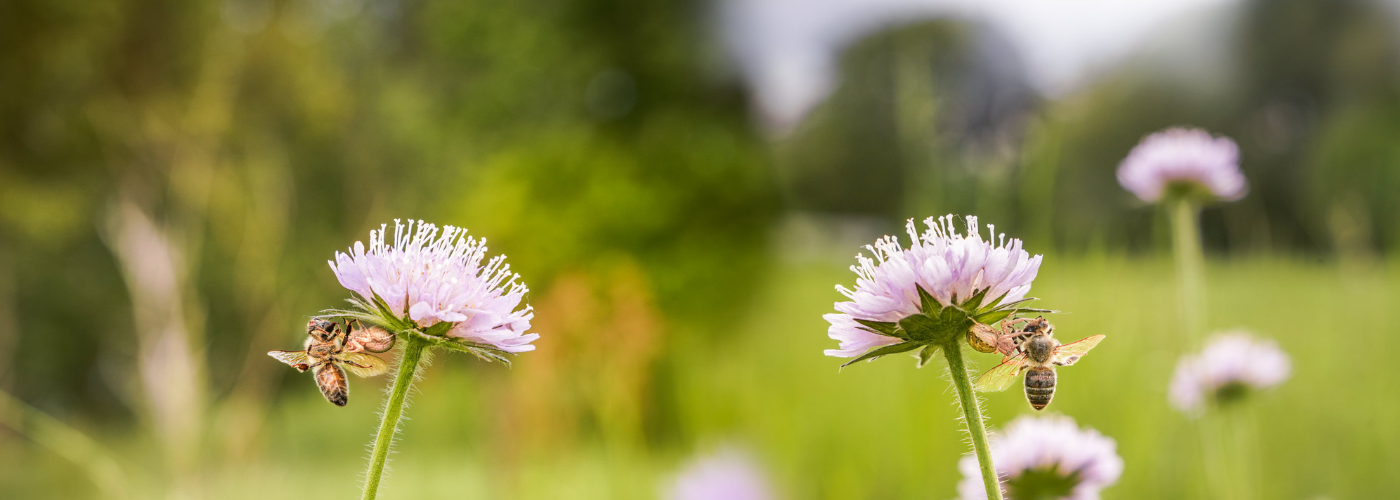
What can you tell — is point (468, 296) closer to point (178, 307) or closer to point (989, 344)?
point (989, 344)

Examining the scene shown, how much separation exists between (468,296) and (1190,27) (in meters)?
11.7

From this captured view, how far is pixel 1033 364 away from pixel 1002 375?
3cm

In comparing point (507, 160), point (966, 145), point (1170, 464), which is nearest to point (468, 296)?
point (966, 145)

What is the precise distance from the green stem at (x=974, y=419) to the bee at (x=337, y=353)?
1.37ft

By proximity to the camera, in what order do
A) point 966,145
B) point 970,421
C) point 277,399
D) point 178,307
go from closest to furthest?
point 970,421
point 966,145
point 178,307
point 277,399

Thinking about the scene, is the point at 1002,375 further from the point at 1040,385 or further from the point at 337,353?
the point at 337,353

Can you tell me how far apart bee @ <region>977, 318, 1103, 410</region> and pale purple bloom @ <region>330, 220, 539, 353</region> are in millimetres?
360

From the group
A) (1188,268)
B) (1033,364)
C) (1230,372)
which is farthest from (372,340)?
(1230,372)

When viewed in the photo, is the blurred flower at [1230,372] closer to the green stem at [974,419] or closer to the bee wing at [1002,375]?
the bee wing at [1002,375]

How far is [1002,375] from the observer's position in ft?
2.32

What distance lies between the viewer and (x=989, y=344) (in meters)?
0.64

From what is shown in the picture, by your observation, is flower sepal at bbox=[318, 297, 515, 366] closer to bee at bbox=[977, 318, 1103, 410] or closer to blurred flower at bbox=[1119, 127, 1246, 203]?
bee at bbox=[977, 318, 1103, 410]

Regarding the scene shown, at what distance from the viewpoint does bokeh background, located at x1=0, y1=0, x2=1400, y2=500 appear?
310 cm

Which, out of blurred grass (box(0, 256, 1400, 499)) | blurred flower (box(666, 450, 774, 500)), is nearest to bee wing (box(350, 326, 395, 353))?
blurred grass (box(0, 256, 1400, 499))
